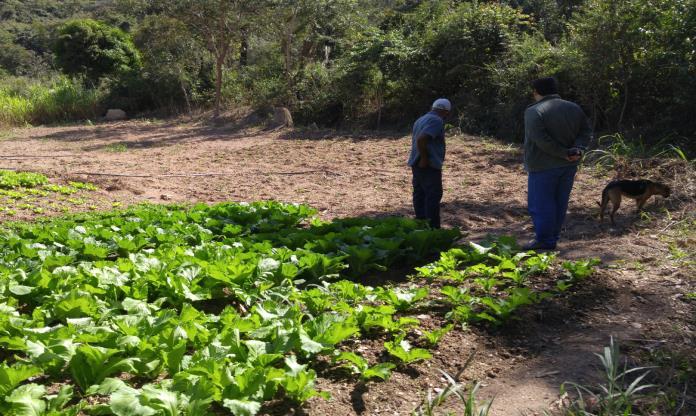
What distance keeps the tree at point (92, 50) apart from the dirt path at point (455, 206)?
27.8 ft

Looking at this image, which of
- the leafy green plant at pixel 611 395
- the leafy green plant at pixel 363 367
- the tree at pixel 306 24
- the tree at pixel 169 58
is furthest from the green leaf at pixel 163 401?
the tree at pixel 169 58

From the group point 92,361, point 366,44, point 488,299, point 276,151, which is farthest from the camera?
point 366,44

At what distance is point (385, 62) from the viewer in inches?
687

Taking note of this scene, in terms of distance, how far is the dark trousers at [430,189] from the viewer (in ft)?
21.8

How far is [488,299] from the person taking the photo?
13.0ft

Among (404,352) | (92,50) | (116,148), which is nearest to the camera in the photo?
(404,352)

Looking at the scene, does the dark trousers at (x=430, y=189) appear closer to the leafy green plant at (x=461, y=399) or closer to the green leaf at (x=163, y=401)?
the leafy green plant at (x=461, y=399)

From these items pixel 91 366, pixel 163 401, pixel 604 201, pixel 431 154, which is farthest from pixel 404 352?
pixel 604 201

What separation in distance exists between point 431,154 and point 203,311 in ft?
10.9

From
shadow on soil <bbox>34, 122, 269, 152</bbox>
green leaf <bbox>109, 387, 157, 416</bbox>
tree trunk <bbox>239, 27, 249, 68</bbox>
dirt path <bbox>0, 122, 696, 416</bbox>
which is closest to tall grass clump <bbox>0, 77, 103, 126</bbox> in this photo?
dirt path <bbox>0, 122, 696, 416</bbox>

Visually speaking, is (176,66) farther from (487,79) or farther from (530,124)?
(530,124)

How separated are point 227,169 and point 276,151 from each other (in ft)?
7.72

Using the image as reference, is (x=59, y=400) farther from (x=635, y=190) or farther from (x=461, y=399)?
(x=635, y=190)

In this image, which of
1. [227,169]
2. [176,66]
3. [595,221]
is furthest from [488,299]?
[176,66]
